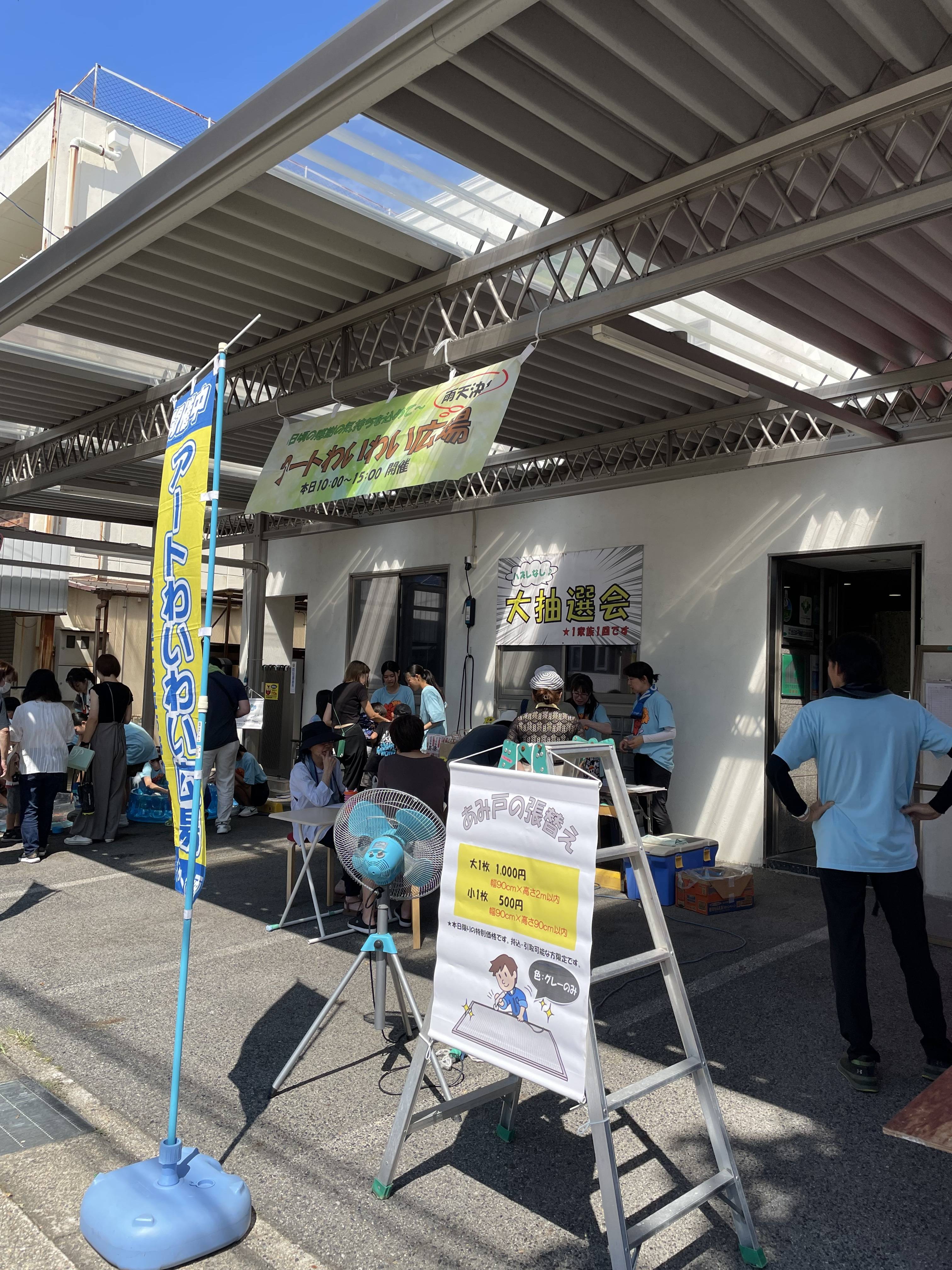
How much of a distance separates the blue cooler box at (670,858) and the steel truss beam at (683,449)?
134 inches

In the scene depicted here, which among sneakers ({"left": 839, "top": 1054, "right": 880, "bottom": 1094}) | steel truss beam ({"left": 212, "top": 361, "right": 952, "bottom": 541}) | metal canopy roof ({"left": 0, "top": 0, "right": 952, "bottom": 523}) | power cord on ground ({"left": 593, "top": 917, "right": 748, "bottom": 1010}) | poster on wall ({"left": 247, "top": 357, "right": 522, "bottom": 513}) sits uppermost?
metal canopy roof ({"left": 0, "top": 0, "right": 952, "bottom": 523})

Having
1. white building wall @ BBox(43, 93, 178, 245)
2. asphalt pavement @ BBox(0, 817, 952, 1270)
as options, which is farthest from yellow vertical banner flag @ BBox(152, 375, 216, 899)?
white building wall @ BBox(43, 93, 178, 245)

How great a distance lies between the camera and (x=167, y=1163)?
2699 millimetres

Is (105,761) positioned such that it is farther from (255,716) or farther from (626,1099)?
(626,1099)

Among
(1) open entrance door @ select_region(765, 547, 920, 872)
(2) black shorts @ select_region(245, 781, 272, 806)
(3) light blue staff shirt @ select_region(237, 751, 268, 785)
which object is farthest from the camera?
(2) black shorts @ select_region(245, 781, 272, 806)

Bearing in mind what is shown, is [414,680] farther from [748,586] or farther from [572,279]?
[572,279]

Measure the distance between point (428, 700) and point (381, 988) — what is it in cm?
525

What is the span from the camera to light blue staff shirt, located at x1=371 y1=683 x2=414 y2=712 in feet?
31.4

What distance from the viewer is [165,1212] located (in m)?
2.57

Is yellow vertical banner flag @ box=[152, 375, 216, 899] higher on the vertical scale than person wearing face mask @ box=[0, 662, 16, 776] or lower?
higher

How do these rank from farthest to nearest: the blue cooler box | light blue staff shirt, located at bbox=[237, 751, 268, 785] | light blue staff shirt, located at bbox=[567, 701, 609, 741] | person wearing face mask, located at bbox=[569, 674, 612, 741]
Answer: light blue staff shirt, located at bbox=[237, 751, 268, 785] < person wearing face mask, located at bbox=[569, 674, 612, 741] < light blue staff shirt, located at bbox=[567, 701, 609, 741] < the blue cooler box

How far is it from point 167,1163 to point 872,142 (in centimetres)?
476

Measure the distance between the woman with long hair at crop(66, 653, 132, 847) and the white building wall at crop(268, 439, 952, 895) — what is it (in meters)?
3.99

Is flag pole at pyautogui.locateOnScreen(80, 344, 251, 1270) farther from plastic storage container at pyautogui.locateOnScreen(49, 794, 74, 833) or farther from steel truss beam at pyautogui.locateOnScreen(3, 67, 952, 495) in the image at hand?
plastic storage container at pyautogui.locateOnScreen(49, 794, 74, 833)
